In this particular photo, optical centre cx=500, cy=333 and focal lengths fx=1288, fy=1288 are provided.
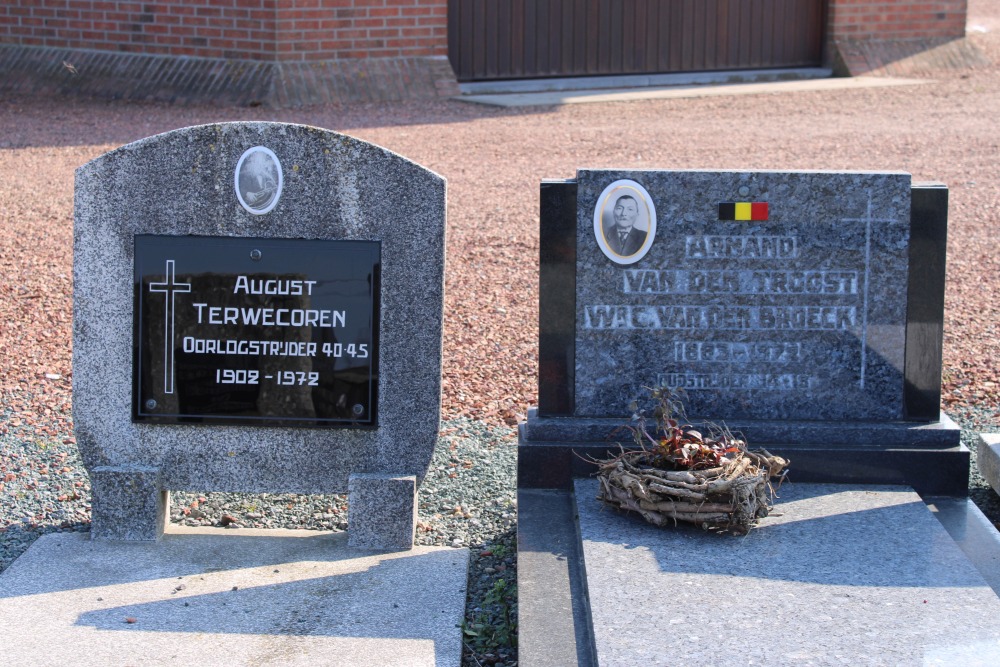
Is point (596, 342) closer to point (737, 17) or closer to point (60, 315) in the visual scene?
point (60, 315)

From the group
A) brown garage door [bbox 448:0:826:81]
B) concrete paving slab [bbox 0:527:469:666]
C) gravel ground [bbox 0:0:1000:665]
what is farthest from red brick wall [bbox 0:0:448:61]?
concrete paving slab [bbox 0:527:469:666]

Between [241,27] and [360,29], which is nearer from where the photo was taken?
[241,27]

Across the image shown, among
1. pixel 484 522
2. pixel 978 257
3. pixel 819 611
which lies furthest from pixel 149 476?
pixel 978 257

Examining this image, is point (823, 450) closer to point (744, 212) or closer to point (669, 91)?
point (744, 212)

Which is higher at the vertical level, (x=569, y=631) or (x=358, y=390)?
(x=358, y=390)

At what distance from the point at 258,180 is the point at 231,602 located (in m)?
1.35

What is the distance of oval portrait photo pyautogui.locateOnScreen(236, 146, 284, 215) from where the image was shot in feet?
13.8

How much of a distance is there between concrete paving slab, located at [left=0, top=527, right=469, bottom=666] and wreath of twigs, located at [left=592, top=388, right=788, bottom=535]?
2.00ft

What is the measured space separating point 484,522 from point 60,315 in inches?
125

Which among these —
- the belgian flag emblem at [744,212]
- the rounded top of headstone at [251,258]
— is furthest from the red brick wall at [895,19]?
the rounded top of headstone at [251,258]

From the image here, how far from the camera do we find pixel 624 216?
14.5 feet

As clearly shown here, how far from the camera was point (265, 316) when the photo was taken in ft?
13.9

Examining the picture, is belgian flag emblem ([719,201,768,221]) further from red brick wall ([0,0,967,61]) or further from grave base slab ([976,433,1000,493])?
red brick wall ([0,0,967,61])

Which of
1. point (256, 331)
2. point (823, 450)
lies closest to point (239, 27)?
point (256, 331)
